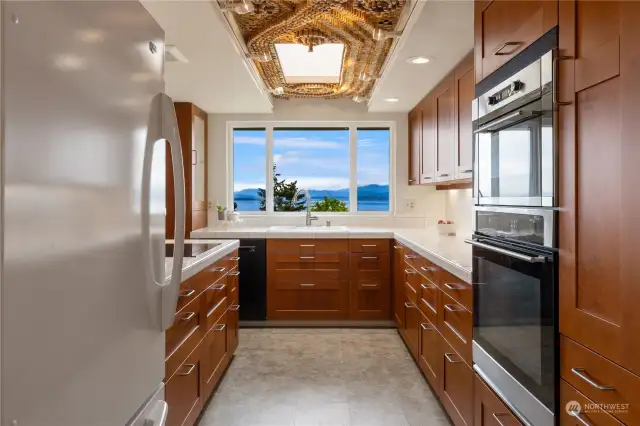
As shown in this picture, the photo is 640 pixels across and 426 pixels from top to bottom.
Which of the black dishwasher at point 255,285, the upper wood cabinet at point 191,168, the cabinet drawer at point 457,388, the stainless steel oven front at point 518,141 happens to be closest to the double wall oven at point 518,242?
the stainless steel oven front at point 518,141

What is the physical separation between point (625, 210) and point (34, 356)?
1.14 metres

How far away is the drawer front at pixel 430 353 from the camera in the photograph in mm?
2737

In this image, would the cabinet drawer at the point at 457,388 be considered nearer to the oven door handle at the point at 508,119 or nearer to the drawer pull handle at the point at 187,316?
the oven door handle at the point at 508,119

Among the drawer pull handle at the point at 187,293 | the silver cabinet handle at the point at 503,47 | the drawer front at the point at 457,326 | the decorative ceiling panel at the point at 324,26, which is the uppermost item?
the decorative ceiling panel at the point at 324,26

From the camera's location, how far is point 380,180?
5.30 meters

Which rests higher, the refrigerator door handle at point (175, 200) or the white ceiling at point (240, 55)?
the white ceiling at point (240, 55)

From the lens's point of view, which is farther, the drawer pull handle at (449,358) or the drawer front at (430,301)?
the drawer front at (430,301)

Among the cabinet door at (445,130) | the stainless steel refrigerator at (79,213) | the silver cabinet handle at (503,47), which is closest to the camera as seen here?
the stainless steel refrigerator at (79,213)

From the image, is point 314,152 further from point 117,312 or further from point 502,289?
point 117,312

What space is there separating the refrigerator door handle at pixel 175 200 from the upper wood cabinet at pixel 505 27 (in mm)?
1094

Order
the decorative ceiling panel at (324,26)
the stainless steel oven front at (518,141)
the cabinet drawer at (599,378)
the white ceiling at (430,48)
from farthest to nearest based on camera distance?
the decorative ceiling panel at (324,26), the white ceiling at (430,48), the stainless steel oven front at (518,141), the cabinet drawer at (599,378)

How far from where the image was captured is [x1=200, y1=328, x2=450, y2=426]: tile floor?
8.77ft

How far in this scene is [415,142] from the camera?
4.77 meters

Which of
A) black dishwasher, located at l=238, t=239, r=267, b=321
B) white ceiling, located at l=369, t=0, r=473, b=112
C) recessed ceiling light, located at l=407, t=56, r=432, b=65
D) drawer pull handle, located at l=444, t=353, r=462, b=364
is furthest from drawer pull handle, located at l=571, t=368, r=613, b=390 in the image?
black dishwasher, located at l=238, t=239, r=267, b=321
